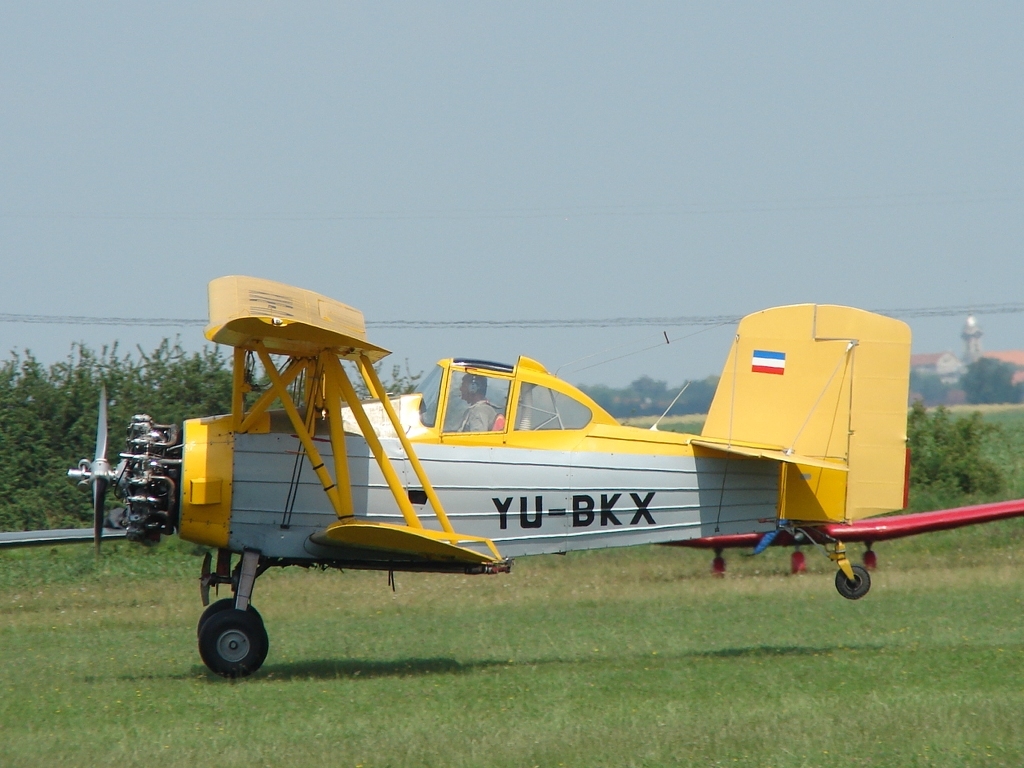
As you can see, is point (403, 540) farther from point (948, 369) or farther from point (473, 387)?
point (948, 369)

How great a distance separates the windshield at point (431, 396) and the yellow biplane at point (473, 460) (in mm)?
20

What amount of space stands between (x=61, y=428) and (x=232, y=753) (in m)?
20.4

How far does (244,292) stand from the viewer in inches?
368

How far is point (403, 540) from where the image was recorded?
9.38m

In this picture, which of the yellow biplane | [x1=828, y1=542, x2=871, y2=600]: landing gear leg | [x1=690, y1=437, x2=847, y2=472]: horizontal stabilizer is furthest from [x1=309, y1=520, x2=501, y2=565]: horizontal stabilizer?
[x1=828, y1=542, x2=871, y2=600]: landing gear leg

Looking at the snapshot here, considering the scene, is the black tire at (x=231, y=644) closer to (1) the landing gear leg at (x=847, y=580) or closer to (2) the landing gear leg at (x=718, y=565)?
(1) the landing gear leg at (x=847, y=580)

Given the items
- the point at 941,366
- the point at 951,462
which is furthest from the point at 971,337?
the point at 951,462

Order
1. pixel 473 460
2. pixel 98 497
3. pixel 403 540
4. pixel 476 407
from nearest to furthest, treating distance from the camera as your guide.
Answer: pixel 403 540 → pixel 98 497 → pixel 473 460 → pixel 476 407

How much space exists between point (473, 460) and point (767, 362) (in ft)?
10.2

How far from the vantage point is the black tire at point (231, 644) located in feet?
32.1

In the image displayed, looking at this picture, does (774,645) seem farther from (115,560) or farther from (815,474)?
(115,560)

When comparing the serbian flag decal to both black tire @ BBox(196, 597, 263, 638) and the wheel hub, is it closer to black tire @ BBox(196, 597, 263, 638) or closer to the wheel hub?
black tire @ BBox(196, 597, 263, 638)

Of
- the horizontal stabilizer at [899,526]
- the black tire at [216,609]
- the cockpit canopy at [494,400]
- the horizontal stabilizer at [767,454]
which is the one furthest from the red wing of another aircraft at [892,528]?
the black tire at [216,609]

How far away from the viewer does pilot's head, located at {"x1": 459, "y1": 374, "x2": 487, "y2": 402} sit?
10391 mm
